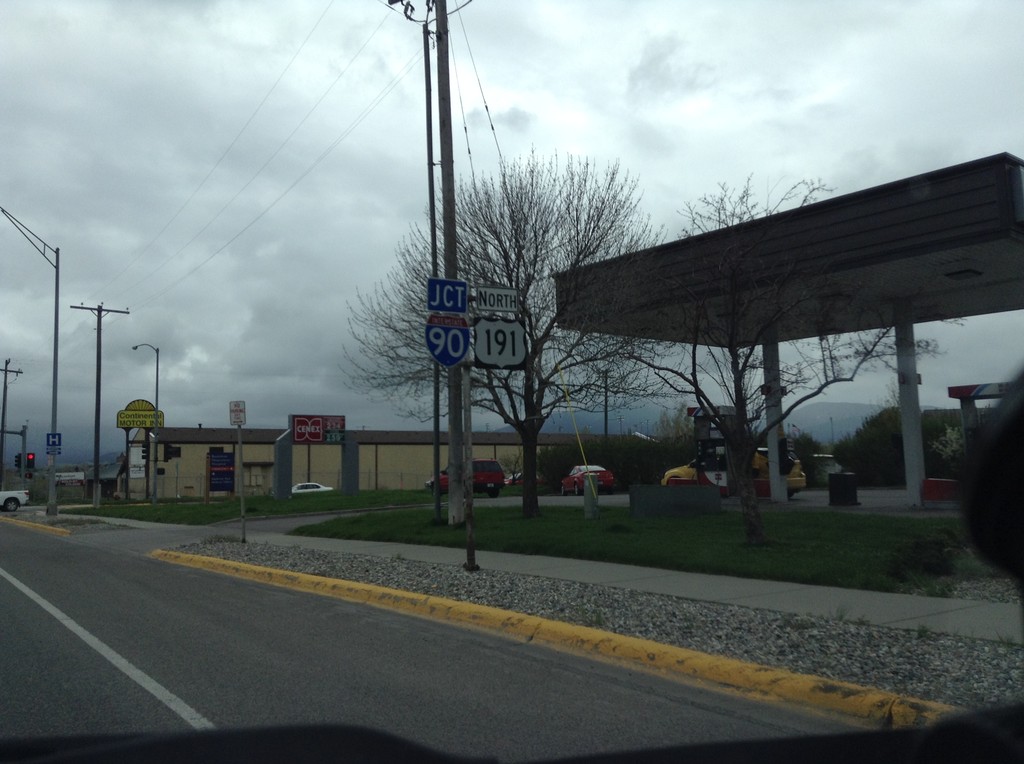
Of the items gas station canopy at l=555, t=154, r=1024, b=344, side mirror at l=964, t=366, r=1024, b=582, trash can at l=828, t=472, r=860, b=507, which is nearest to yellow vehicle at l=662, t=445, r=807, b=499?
trash can at l=828, t=472, r=860, b=507

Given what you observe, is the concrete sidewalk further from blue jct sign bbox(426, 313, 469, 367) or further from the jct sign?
the jct sign

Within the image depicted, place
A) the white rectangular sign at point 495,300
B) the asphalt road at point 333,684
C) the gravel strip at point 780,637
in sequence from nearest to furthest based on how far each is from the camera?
the asphalt road at point 333,684 → the gravel strip at point 780,637 → the white rectangular sign at point 495,300

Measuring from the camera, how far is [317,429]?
4319 cm

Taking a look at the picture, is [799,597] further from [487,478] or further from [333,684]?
[487,478]

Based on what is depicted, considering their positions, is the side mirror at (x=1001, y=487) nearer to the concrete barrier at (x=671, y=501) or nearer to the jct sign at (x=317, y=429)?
the concrete barrier at (x=671, y=501)

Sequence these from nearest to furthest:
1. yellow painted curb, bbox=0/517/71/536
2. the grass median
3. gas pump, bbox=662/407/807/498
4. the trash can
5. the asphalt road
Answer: the asphalt road
the grass median
the trash can
gas pump, bbox=662/407/807/498
yellow painted curb, bbox=0/517/71/536

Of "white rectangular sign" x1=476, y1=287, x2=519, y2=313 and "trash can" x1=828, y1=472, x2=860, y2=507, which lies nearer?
"white rectangular sign" x1=476, y1=287, x2=519, y2=313

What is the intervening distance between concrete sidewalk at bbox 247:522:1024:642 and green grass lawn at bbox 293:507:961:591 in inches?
11.4

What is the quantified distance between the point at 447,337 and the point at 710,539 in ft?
18.5

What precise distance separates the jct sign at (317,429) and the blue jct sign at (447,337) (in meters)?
29.8

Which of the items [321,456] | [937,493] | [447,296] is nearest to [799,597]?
[447,296]

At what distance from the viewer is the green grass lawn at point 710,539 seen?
11898mm

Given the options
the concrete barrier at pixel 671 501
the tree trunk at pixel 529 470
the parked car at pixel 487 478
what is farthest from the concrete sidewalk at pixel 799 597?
the parked car at pixel 487 478

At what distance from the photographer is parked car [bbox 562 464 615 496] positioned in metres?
37.7
